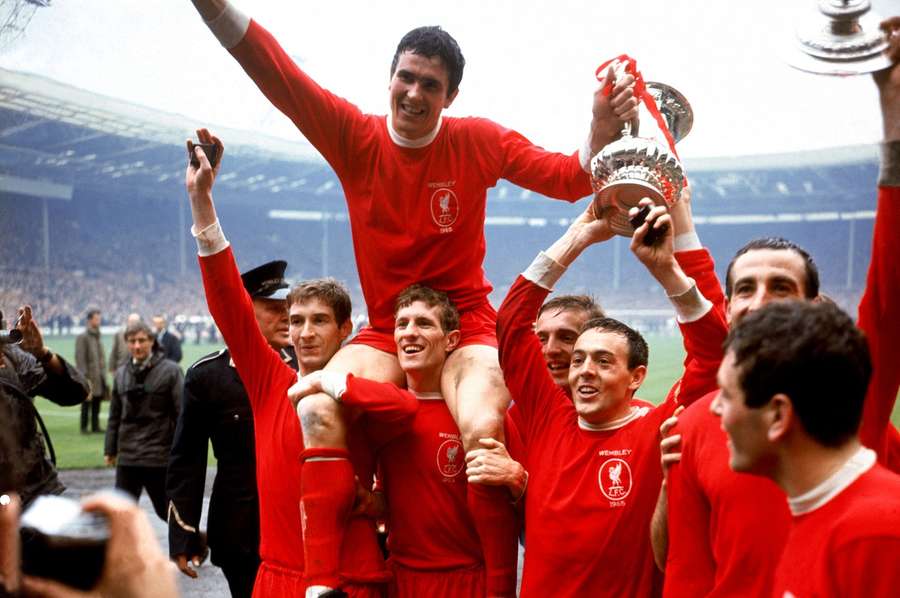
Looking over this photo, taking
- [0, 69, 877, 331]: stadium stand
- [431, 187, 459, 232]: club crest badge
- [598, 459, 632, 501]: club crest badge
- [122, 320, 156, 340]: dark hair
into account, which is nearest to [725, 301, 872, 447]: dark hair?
[598, 459, 632, 501]: club crest badge

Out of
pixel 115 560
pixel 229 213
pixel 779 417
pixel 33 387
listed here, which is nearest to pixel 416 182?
pixel 779 417

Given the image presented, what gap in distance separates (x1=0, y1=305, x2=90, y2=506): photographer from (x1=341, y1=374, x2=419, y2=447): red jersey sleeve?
1133 mm

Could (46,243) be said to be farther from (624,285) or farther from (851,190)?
(851,190)

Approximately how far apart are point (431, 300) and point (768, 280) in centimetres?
136

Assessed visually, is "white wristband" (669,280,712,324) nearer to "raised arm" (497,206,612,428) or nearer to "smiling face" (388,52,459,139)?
"raised arm" (497,206,612,428)

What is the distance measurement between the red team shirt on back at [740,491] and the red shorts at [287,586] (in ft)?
4.39

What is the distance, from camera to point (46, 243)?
3703 cm

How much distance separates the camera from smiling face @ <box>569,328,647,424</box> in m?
3.12

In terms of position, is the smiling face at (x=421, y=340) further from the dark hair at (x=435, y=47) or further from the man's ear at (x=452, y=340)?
the dark hair at (x=435, y=47)

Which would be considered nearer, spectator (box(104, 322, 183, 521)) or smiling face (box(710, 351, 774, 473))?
smiling face (box(710, 351, 774, 473))

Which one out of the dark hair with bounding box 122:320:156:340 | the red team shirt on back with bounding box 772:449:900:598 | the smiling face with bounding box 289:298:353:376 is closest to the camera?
the red team shirt on back with bounding box 772:449:900:598

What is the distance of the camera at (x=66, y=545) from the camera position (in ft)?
3.62

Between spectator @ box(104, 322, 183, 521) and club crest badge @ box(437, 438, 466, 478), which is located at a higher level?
club crest badge @ box(437, 438, 466, 478)

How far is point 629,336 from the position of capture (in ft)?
10.8
